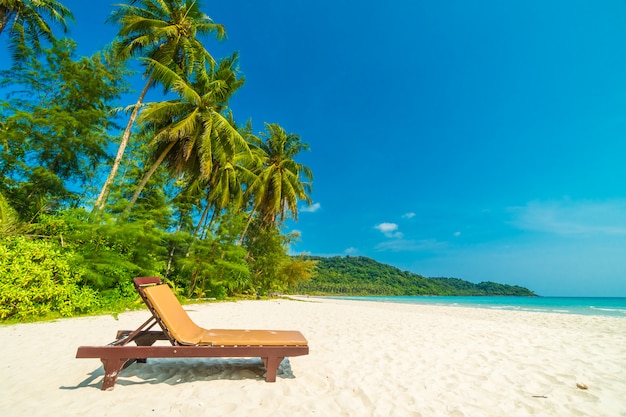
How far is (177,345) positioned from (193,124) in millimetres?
11267

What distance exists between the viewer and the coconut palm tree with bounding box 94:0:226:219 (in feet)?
37.8

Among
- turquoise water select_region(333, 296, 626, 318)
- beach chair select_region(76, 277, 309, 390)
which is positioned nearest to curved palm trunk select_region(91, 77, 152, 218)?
beach chair select_region(76, 277, 309, 390)

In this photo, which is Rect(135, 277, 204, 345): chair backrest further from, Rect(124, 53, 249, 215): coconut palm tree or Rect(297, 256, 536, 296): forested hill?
Rect(297, 256, 536, 296): forested hill

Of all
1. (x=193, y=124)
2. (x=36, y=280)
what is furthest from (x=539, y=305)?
(x=36, y=280)

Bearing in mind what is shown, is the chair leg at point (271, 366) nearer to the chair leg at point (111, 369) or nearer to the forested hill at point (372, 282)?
the chair leg at point (111, 369)

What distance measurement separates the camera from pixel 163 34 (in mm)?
12023

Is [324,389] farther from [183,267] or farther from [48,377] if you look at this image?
[183,267]

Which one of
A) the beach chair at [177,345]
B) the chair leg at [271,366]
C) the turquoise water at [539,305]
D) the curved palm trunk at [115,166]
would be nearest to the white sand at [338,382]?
the chair leg at [271,366]

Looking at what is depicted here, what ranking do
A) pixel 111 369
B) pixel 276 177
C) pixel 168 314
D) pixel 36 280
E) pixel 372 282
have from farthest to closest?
1. pixel 372 282
2. pixel 276 177
3. pixel 36 280
4. pixel 168 314
5. pixel 111 369

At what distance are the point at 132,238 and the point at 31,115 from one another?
520cm

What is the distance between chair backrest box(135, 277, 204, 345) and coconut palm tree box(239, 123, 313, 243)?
52.8 ft

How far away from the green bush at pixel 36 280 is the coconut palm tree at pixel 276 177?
12.1 m

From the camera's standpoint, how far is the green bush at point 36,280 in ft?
20.9

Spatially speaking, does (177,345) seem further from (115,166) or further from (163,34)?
(163,34)
